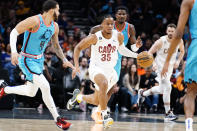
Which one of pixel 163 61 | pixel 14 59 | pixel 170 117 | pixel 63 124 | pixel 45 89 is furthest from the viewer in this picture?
pixel 163 61

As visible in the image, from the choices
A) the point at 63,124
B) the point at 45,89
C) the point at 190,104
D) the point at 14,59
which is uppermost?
the point at 14,59

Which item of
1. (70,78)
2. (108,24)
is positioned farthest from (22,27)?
(70,78)

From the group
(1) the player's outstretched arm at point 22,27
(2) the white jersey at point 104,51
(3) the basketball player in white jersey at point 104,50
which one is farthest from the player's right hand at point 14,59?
(2) the white jersey at point 104,51

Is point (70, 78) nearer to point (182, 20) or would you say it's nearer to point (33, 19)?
point (33, 19)

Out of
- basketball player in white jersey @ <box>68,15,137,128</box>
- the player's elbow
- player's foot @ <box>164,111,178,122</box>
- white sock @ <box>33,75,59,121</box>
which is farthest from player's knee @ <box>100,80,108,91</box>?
player's foot @ <box>164,111,178,122</box>

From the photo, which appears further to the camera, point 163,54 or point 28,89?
point 163,54

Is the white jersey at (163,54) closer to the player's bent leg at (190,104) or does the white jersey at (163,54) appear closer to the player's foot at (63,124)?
the player's foot at (63,124)

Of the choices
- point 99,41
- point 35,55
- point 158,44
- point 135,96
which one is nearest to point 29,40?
point 35,55

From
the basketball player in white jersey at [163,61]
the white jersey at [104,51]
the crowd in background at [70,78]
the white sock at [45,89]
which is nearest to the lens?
the white sock at [45,89]

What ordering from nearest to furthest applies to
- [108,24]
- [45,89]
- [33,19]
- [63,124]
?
[63,124], [45,89], [33,19], [108,24]

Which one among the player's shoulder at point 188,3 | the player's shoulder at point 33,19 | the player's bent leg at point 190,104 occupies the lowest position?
the player's bent leg at point 190,104

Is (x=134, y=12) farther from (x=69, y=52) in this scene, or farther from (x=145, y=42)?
(x=69, y=52)

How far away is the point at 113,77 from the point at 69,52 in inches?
235

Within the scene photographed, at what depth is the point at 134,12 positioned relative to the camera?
17.7 meters
